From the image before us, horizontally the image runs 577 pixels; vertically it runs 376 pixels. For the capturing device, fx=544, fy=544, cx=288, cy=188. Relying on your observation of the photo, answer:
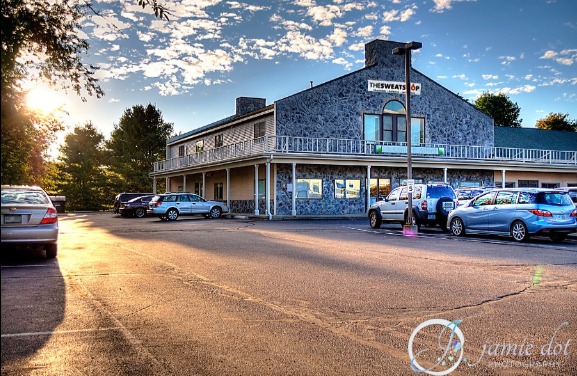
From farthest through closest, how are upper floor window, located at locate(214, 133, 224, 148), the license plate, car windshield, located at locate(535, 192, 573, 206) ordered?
upper floor window, located at locate(214, 133, 224, 148) → car windshield, located at locate(535, 192, 573, 206) → the license plate

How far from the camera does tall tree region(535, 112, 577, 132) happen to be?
73.9 metres

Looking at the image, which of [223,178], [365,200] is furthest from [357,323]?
[223,178]

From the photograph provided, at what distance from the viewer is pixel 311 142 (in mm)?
35156

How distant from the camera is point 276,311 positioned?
22.0ft

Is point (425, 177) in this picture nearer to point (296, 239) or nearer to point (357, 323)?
point (296, 239)

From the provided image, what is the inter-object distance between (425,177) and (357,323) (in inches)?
1276

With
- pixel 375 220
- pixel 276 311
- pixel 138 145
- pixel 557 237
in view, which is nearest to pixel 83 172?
pixel 138 145

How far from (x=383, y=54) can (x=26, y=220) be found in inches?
1213

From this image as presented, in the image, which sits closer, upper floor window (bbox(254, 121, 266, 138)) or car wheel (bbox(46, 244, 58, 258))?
car wheel (bbox(46, 244, 58, 258))

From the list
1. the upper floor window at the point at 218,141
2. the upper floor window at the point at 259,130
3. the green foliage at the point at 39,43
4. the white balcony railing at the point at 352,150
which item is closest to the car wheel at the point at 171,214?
the white balcony railing at the point at 352,150

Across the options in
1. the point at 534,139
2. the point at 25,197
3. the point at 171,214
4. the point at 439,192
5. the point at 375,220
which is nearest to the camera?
the point at 25,197

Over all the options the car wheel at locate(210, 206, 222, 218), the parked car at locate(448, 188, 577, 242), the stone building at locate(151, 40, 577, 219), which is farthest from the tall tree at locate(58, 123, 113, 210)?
the parked car at locate(448, 188, 577, 242)

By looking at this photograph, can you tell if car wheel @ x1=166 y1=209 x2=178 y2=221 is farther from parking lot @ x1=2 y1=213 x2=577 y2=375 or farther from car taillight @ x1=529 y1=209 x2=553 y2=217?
car taillight @ x1=529 y1=209 x2=553 y2=217

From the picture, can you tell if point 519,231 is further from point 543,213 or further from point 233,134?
point 233,134
